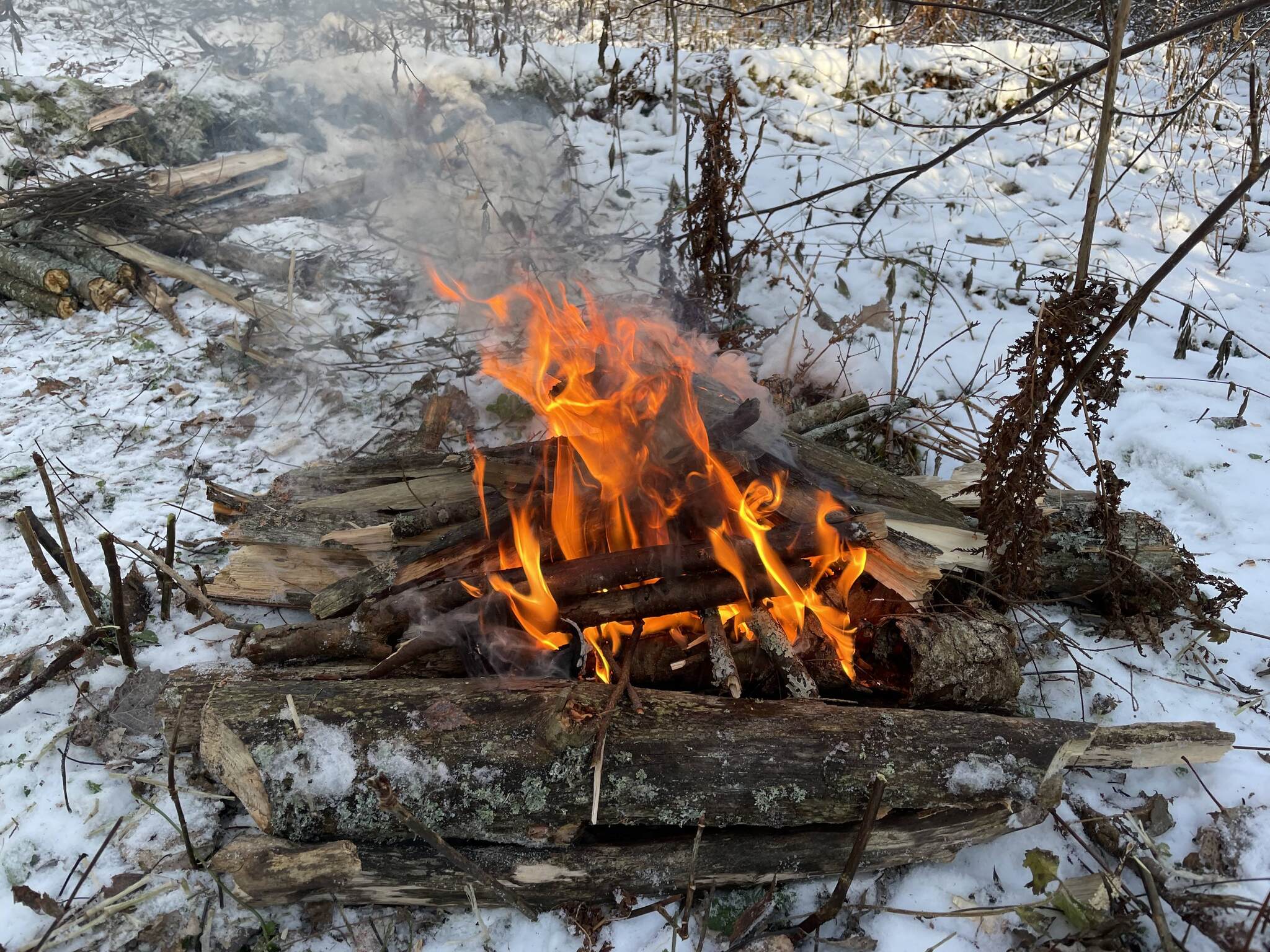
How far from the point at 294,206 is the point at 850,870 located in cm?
625

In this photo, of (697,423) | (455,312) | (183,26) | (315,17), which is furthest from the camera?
(183,26)

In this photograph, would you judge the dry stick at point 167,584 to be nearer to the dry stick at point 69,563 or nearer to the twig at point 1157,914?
the dry stick at point 69,563

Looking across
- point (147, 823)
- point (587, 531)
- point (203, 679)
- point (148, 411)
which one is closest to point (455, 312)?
point (148, 411)

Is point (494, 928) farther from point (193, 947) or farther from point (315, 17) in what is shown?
point (315, 17)

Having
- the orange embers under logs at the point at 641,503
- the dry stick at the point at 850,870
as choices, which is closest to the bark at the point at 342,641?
the orange embers under logs at the point at 641,503

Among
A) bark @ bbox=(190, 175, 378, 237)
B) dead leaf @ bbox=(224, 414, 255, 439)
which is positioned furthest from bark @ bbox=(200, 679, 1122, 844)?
bark @ bbox=(190, 175, 378, 237)

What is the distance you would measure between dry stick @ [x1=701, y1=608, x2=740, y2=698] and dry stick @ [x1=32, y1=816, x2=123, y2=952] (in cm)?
181

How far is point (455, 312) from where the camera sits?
5004mm

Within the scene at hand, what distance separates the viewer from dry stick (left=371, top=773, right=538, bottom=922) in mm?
1826

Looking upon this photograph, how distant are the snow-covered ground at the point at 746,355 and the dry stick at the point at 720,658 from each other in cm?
58

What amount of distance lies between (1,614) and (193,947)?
1.85 meters

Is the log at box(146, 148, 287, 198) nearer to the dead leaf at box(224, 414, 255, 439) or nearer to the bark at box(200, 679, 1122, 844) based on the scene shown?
the dead leaf at box(224, 414, 255, 439)

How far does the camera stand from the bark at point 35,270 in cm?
521

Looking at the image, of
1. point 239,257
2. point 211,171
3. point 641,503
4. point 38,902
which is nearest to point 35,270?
point 239,257
